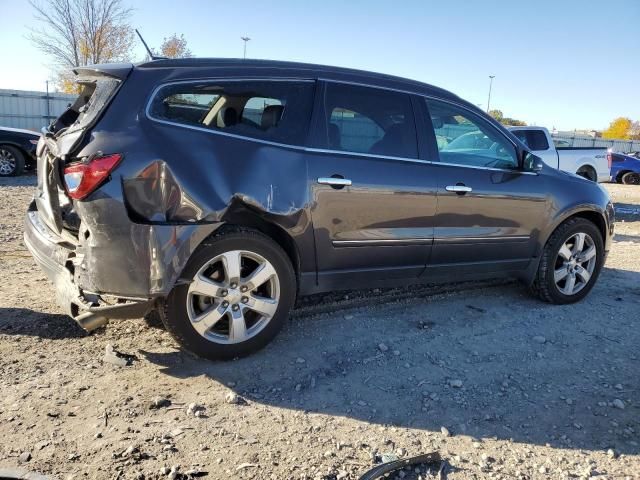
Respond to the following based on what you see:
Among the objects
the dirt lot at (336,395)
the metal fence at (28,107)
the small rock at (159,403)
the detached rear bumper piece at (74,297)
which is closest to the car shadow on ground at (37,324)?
the dirt lot at (336,395)

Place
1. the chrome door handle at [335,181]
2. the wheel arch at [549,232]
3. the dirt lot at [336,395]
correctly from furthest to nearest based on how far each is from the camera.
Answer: the wheel arch at [549,232]
the chrome door handle at [335,181]
the dirt lot at [336,395]

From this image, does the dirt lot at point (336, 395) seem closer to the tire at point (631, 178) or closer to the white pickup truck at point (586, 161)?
the white pickup truck at point (586, 161)

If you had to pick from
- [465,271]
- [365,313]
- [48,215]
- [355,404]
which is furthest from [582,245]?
[48,215]

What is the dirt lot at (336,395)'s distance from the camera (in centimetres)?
269

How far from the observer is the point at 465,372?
3676mm

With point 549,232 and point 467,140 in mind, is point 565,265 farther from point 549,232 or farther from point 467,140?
point 467,140

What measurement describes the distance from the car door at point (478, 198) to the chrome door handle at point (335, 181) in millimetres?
860

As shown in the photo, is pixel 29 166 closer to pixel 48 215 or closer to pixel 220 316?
pixel 48 215

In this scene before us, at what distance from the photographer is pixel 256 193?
3.48 m

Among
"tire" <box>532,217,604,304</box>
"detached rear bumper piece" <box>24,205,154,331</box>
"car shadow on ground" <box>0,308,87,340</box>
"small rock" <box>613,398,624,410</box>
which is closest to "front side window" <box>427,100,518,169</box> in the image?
"tire" <box>532,217,604,304</box>

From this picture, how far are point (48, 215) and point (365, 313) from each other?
2.50 meters

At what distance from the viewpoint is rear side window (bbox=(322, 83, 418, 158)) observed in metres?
3.89

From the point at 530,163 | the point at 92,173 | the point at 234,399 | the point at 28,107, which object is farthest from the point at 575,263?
the point at 28,107

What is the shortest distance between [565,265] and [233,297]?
3259 mm
